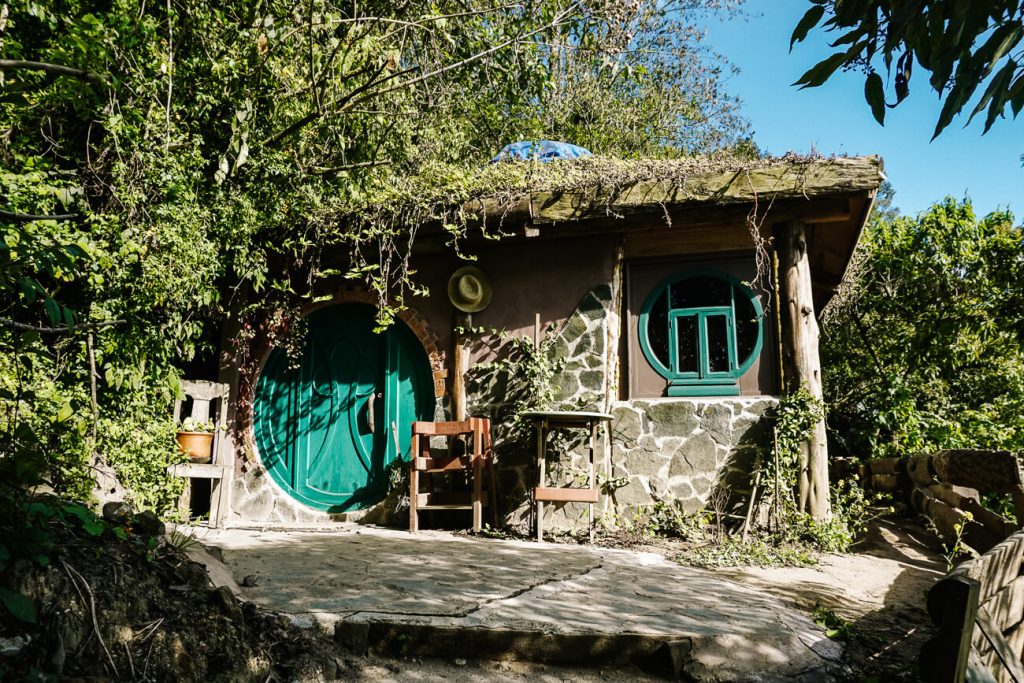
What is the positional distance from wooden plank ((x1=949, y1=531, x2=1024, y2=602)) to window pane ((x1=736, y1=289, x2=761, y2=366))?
396cm

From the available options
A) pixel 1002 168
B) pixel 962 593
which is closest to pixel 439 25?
pixel 1002 168

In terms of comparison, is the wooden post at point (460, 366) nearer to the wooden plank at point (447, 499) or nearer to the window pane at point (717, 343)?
the wooden plank at point (447, 499)

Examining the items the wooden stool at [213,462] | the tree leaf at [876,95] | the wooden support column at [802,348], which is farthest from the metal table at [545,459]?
the tree leaf at [876,95]

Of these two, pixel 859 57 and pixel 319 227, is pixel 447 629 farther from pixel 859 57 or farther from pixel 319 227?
pixel 319 227

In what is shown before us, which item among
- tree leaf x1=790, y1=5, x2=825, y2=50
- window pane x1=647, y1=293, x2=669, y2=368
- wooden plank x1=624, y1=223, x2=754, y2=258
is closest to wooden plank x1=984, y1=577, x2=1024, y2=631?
tree leaf x1=790, y1=5, x2=825, y2=50

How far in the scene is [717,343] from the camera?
7.11 metres

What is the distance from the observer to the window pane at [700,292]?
23.4 ft

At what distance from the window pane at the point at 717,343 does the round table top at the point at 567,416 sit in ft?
4.23

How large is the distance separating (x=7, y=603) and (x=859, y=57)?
8.66ft

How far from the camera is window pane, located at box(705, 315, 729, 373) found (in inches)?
277

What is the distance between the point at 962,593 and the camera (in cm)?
208

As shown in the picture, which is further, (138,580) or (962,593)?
(138,580)

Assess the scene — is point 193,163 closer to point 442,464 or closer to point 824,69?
point 442,464

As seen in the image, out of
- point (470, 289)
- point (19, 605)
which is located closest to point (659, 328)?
point (470, 289)
